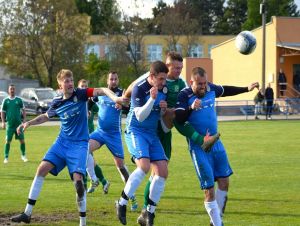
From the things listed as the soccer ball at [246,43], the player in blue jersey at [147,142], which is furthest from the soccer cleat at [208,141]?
the soccer ball at [246,43]

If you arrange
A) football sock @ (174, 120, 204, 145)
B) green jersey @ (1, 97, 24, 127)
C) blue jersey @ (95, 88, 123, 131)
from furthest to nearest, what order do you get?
green jersey @ (1, 97, 24, 127)
blue jersey @ (95, 88, 123, 131)
football sock @ (174, 120, 204, 145)

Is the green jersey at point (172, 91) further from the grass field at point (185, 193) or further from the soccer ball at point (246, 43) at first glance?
the soccer ball at point (246, 43)

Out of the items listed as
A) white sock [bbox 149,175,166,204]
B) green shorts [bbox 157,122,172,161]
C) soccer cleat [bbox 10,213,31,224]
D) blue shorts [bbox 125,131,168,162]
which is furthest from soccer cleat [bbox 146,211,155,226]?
soccer cleat [bbox 10,213,31,224]

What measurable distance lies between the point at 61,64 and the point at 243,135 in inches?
1302

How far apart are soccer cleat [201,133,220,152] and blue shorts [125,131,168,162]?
0.99 m

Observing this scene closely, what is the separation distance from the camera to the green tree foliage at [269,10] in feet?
306

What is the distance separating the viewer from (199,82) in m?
9.01

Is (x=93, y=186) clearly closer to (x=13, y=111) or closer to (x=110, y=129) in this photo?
(x=110, y=129)

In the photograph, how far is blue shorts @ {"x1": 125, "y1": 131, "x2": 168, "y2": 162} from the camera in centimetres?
954

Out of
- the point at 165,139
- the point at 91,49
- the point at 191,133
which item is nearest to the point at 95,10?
the point at 91,49

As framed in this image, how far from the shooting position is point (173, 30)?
253 ft

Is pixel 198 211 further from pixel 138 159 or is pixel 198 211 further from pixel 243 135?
pixel 243 135

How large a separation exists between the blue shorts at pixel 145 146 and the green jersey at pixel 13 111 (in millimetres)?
11744

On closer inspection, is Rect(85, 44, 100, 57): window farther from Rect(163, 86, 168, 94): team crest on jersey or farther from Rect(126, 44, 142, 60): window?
Rect(163, 86, 168, 94): team crest on jersey
